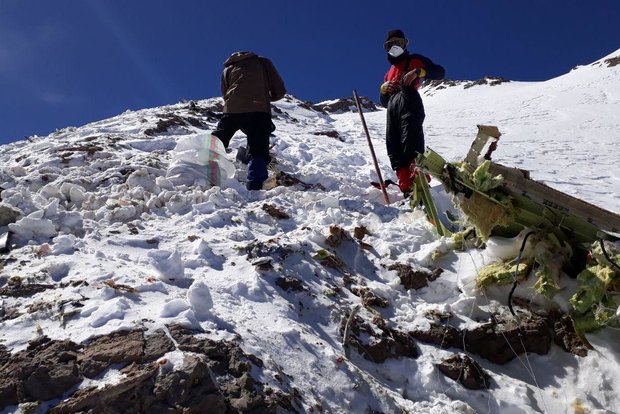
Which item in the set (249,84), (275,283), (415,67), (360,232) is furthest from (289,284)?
(415,67)

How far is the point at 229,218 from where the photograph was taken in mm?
4805

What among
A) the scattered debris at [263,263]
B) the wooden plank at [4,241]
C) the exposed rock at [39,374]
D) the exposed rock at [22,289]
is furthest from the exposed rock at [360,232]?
the wooden plank at [4,241]

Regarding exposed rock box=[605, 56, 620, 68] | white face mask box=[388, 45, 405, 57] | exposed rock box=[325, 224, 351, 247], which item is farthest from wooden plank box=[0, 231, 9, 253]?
exposed rock box=[605, 56, 620, 68]

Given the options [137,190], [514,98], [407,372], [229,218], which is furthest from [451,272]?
[514,98]

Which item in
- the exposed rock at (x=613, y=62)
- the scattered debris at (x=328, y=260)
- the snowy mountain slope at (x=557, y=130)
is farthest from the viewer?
the exposed rock at (x=613, y=62)

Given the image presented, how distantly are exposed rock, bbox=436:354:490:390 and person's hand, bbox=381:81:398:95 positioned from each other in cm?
412

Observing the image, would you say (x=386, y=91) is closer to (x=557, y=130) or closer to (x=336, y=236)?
(x=336, y=236)

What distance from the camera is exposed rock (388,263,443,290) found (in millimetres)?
3846

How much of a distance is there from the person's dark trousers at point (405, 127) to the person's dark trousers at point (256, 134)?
170 cm

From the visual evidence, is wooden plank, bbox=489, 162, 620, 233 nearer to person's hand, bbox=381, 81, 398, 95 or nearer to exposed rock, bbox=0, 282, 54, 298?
person's hand, bbox=381, 81, 398, 95

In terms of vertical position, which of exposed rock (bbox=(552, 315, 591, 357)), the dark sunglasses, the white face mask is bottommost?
exposed rock (bbox=(552, 315, 591, 357))

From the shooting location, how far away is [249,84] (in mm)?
6324

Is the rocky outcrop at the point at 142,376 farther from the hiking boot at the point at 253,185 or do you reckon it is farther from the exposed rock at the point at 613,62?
the exposed rock at the point at 613,62

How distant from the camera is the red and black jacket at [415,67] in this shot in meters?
6.10
